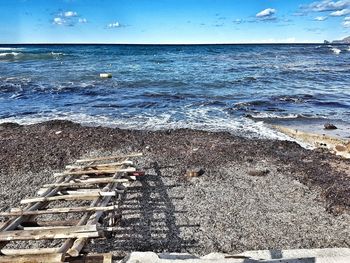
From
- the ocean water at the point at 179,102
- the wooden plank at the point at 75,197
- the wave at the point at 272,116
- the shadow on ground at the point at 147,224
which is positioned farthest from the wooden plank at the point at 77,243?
the wave at the point at 272,116

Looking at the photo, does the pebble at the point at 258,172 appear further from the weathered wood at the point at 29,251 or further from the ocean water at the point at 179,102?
the weathered wood at the point at 29,251

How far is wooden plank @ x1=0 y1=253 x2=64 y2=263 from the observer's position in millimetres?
5090

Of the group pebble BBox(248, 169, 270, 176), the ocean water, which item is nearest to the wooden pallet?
pebble BBox(248, 169, 270, 176)

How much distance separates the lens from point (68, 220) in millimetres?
6992

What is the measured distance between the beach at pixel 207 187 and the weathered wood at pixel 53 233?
0.99 m

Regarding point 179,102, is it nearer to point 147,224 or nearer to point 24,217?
point 147,224

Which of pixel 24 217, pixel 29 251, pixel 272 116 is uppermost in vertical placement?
pixel 29 251

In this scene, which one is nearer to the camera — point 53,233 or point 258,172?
point 53,233

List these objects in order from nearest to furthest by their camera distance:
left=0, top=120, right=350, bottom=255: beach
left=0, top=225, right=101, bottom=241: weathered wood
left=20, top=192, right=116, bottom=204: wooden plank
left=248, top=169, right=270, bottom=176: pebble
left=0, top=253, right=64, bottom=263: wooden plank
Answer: left=0, top=253, right=64, bottom=263: wooden plank → left=0, top=225, right=101, bottom=241: weathered wood → left=0, top=120, right=350, bottom=255: beach → left=20, top=192, right=116, bottom=204: wooden plank → left=248, top=169, right=270, bottom=176: pebble

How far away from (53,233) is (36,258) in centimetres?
59

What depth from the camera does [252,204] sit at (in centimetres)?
847

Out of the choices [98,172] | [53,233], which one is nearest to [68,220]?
[53,233]

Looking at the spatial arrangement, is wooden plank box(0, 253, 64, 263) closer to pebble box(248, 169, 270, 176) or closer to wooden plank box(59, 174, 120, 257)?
wooden plank box(59, 174, 120, 257)

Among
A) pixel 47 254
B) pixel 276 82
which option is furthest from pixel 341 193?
pixel 276 82
